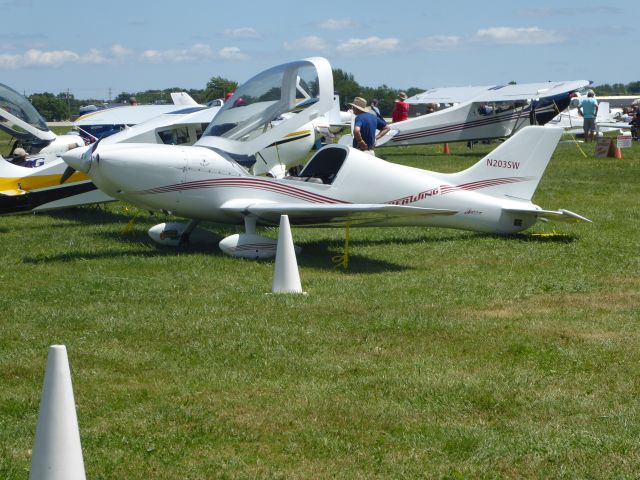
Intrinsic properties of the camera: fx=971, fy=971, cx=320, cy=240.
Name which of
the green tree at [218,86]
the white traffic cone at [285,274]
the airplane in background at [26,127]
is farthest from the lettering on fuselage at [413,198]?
the green tree at [218,86]

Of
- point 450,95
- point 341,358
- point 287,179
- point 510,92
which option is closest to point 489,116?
point 510,92

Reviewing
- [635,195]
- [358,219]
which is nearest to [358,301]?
[358,219]

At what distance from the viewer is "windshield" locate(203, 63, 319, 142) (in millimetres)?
11945

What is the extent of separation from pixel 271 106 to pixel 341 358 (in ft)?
19.5

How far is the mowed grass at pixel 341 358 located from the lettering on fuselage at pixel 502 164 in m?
0.90

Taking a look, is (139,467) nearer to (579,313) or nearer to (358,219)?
(579,313)

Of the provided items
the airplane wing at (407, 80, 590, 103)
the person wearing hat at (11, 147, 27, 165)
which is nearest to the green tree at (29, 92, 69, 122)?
the airplane wing at (407, 80, 590, 103)

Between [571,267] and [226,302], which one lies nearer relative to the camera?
[226,302]

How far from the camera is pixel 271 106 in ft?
39.8

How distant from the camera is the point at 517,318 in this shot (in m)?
8.03

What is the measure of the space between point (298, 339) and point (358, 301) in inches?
58.5

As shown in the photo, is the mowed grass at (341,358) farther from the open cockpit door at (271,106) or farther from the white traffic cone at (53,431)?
the open cockpit door at (271,106)

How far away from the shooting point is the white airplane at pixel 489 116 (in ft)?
99.1

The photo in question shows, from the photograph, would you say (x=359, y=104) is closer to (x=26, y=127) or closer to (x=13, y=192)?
(x=13, y=192)
